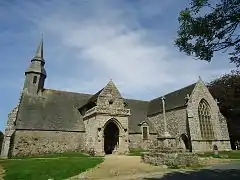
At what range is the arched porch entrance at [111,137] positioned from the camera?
28003 millimetres

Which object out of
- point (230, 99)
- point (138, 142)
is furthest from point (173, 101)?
point (230, 99)

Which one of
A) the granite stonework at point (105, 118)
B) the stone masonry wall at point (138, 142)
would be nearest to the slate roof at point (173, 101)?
the stone masonry wall at point (138, 142)

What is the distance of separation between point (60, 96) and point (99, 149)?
10.3 meters

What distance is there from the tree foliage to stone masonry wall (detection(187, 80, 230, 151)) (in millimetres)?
5060

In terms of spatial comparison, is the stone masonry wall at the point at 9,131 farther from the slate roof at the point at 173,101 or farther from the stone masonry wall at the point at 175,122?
the slate roof at the point at 173,101

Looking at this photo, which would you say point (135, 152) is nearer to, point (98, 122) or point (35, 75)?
point (98, 122)

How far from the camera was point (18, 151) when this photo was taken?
24.0m

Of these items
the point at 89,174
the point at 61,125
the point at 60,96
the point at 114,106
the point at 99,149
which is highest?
the point at 60,96

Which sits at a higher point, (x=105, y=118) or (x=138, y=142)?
(x=105, y=118)

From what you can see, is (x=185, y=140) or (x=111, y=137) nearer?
(x=111, y=137)

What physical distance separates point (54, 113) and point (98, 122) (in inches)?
238

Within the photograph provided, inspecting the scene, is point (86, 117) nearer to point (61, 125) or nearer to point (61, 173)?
point (61, 125)

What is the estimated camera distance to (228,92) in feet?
118

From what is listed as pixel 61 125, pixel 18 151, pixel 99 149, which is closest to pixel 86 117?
pixel 61 125
